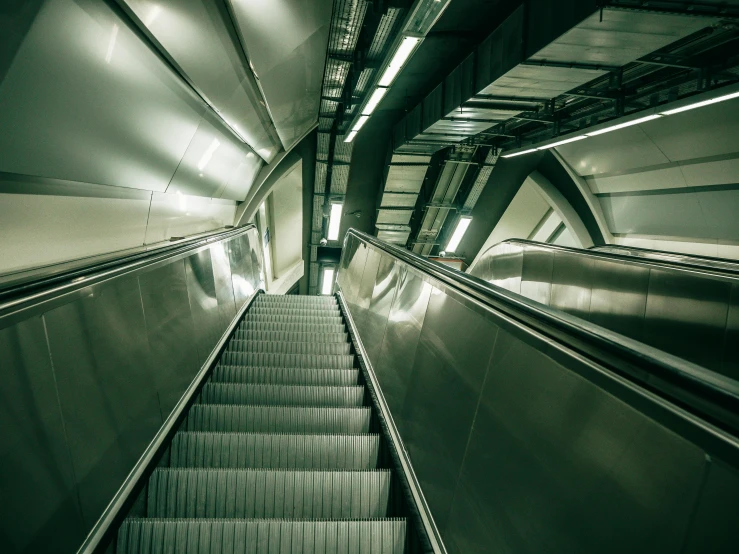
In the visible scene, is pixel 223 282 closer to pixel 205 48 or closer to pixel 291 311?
pixel 291 311

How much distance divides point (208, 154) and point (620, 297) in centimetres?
536

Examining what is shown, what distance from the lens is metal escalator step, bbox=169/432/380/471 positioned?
269 cm

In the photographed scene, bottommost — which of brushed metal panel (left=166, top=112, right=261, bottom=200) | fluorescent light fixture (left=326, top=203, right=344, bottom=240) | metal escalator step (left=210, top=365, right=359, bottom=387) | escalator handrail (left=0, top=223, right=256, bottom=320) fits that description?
metal escalator step (left=210, top=365, right=359, bottom=387)

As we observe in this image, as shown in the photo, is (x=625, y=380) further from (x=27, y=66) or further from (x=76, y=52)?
(x=76, y=52)

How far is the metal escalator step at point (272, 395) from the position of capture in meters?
3.47

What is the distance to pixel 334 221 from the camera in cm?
1270

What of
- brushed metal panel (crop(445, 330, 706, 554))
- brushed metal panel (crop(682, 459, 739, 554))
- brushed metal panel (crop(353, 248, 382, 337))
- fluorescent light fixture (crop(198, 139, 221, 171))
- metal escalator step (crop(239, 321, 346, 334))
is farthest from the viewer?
fluorescent light fixture (crop(198, 139, 221, 171))

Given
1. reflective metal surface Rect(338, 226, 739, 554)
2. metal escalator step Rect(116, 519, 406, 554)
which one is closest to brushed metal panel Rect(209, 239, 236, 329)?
reflective metal surface Rect(338, 226, 739, 554)

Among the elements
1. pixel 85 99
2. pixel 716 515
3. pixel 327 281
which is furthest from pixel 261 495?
pixel 327 281

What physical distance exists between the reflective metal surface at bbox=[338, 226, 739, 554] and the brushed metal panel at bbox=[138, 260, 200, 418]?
150 cm

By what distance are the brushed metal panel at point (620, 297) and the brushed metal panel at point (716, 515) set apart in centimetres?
337

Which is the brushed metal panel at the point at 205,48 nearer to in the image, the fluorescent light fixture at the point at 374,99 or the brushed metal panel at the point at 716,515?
the fluorescent light fixture at the point at 374,99

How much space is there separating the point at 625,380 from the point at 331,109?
329 inches

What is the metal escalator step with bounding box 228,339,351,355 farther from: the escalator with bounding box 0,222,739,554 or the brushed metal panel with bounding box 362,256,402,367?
the escalator with bounding box 0,222,739,554
